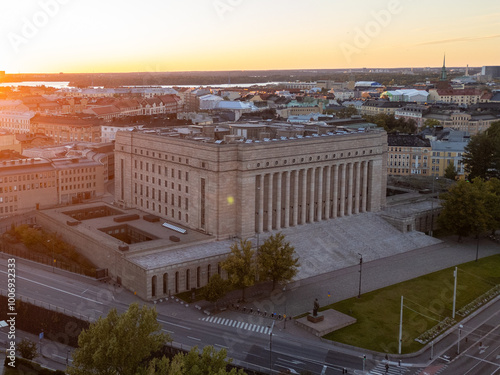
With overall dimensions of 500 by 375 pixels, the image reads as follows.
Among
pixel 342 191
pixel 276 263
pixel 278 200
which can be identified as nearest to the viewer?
pixel 276 263

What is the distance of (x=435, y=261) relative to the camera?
92.8 meters

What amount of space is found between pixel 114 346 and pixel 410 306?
39421 mm

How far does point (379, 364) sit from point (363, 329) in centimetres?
723

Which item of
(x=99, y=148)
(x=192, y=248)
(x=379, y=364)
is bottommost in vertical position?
(x=379, y=364)

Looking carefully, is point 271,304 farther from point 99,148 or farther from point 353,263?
point 99,148

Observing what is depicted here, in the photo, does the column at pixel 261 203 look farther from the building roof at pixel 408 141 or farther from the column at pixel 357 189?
the building roof at pixel 408 141

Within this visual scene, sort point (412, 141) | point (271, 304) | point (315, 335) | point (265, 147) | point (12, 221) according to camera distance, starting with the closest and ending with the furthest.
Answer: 1. point (315, 335)
2. point (271, 304)
3. point (265, 147)
4. point (12, 221)
5. point (412, 141)

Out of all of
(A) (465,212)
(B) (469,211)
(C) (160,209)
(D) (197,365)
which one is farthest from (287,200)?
(D) (197,365)

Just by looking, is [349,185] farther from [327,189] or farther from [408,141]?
[408,141]

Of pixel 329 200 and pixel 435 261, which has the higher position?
pixel 329 200

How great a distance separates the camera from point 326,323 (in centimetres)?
6875

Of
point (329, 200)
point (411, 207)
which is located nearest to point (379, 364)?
point (329, 200)

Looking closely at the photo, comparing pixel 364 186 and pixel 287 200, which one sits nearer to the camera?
pixel 287 200

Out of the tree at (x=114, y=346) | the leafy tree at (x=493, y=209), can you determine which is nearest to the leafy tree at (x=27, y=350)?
the tree at (x=114, y=346)
